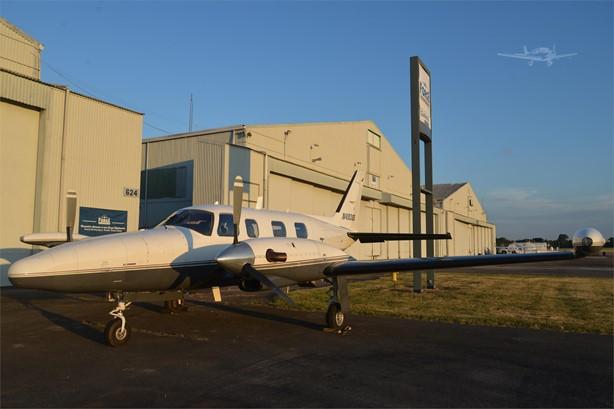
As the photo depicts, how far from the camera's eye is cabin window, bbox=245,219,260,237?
10.4 m

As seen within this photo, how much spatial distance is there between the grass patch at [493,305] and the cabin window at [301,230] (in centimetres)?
263

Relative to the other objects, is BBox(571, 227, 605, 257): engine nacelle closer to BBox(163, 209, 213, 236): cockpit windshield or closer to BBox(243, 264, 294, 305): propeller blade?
BBox(243, 264, 294, 305): propeller blade

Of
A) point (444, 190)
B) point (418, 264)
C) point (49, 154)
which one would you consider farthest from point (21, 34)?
point (444, 190)

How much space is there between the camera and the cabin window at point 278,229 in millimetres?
11164

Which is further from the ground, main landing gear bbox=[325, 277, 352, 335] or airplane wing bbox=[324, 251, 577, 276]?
airplane wing bbox=[324, 251, 577, 276]

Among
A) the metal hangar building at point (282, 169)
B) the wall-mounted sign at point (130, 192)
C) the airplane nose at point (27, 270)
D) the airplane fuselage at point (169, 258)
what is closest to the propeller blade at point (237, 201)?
the airplane fuselage at point (169, 258)

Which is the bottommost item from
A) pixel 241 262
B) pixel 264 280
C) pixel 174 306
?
pixel 174 306

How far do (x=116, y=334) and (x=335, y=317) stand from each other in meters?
4.55

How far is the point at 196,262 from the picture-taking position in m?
9.23

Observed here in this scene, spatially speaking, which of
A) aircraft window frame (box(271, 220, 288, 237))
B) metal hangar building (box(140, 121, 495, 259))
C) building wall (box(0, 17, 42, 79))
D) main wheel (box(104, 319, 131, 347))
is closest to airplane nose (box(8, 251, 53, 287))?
main wheel (box(104, 319, 131, 347))

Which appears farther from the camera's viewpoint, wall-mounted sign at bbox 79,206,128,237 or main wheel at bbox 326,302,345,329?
wall-mounted sign at bbox 79,206,128,237

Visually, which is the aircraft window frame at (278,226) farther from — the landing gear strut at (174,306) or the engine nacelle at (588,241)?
the engine nacelle at (588,241)

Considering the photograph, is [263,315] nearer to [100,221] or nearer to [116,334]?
[116,334]

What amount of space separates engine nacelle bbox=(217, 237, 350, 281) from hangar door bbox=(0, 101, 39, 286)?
48.2 feet
